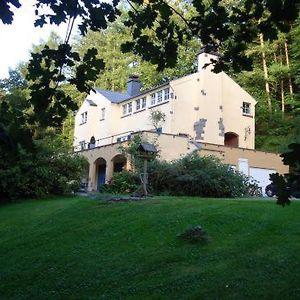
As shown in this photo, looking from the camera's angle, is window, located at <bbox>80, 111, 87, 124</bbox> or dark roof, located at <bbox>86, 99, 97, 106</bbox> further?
window, located at <bbox>80, 111, 87, 124</bbox>

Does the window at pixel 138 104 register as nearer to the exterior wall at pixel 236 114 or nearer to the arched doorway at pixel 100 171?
the arched doorway at pixel 100 171

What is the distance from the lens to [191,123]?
34188mm

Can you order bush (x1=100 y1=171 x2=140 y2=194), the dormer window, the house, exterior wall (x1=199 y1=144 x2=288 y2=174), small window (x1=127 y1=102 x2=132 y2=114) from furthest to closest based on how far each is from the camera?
small window (x1=127 y1=102 x2=132 y2=114), the dormer window, the house, exterior wall (x1=199 y1=144 x2=288 y2=174), bush (x1=100 y1=171 x2=140 y2=194)

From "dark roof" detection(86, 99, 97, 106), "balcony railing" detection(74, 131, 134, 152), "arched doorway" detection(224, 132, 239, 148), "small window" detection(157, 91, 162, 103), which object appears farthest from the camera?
"dark roof" detection(86, 99, 97, 106)

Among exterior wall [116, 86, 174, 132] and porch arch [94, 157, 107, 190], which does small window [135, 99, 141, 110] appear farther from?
porch arch [94, 157, 107, 190]

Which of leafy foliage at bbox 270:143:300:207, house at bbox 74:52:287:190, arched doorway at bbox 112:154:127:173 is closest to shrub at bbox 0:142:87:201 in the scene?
house at bbox 74:52:287:190

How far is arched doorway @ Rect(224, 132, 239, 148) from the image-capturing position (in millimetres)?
36775

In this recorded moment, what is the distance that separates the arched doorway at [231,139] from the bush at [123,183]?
1458 centimetres

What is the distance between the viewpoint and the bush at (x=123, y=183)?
23.1 m

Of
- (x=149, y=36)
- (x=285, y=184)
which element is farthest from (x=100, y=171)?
(x=285, y=184)

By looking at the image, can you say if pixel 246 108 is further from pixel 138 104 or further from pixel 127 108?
pixel 127 108

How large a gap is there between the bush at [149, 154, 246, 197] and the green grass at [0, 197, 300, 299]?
581cm

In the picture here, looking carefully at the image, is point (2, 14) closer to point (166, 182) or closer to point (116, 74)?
point (166, 182)

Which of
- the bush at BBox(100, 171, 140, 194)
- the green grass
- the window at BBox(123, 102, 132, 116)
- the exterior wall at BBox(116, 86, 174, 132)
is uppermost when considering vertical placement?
the window at BBox(123, 102, 132, 116)
